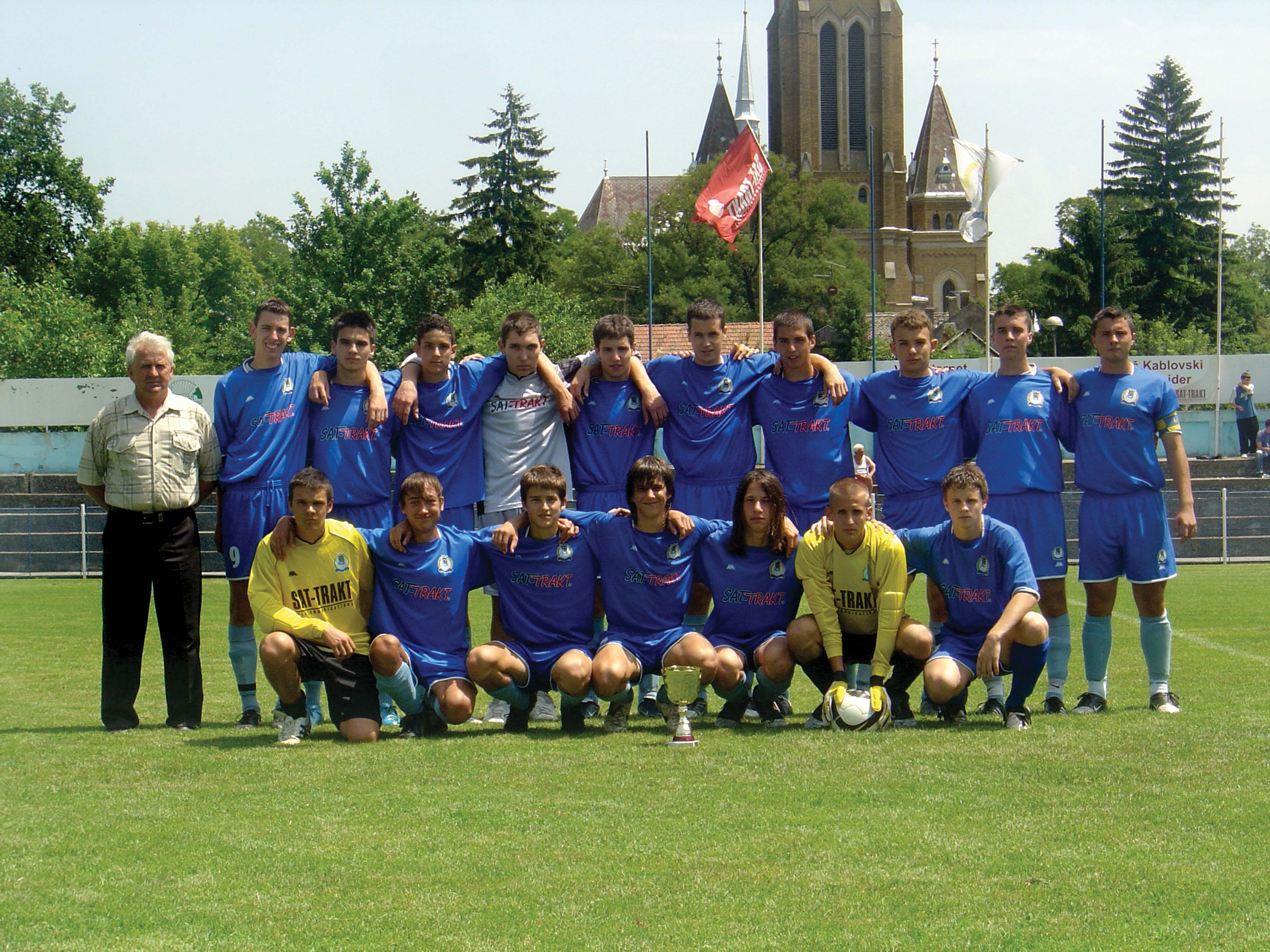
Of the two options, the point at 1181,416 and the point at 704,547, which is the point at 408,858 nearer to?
the point at 704,547

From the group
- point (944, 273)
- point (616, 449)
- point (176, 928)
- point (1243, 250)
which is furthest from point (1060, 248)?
point (176, 928)

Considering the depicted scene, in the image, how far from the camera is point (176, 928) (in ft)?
11.1

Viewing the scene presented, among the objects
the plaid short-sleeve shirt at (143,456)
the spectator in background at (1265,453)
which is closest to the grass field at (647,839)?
the plaid short-sleeve shirt at (143,456)

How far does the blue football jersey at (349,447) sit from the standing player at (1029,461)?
3.21 m

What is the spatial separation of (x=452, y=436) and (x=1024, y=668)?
3.18m

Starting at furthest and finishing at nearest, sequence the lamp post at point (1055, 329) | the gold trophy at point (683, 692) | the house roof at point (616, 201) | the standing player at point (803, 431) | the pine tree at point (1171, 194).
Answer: the house roof at point (616, 201), the pine tree at point (1171, 194), the lamp post at point (1055, 329), the standing player at point (803, 431), the gold trophy at point (683, 692)

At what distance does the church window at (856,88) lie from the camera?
89.8m

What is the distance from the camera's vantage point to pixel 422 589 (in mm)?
6219

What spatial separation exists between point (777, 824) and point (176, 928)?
189cm

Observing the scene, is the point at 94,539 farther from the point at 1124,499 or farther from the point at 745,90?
the point at 745,90

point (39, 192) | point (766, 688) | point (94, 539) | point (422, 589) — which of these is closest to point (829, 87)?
point (39, 192)

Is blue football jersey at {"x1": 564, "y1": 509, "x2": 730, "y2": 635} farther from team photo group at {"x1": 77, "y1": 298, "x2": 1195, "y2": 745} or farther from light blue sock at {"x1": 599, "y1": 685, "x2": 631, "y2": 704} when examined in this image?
light blue sock at {"x1": 599, "y1": 685, "x2": 631, "y2": 704}

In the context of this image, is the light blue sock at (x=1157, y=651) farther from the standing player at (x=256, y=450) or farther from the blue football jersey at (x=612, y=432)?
the standing player at (x=256, y=450)

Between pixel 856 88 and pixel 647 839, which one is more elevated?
pixel 856 88
